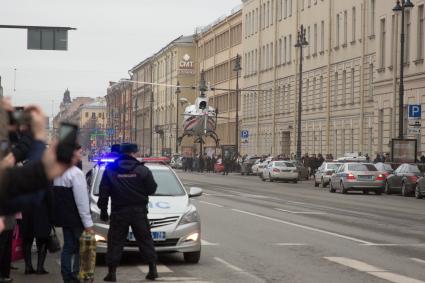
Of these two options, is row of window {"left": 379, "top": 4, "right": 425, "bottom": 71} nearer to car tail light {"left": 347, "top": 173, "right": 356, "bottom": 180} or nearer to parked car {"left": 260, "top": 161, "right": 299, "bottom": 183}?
parked car {"left": 260, "top": 161, "right": 299, "bottom": 183}

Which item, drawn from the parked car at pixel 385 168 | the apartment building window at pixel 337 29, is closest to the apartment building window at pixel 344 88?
the apartment building window at pixel 337 29

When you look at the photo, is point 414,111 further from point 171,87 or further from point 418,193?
point 171,87

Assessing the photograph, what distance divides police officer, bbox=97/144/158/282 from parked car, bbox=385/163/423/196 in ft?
88.8

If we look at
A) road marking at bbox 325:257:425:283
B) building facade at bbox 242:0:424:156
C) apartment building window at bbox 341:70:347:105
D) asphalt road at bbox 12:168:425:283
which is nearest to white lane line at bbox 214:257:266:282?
asphalt road at bbox 12:168:425:283

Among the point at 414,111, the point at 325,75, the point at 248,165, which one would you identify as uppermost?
the point at 325,75

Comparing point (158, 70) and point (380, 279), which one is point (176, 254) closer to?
point (380, 279)

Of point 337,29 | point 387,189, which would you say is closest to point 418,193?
point 387,189

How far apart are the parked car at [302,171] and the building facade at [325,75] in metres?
3.82

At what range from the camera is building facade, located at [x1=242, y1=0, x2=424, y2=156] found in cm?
5541

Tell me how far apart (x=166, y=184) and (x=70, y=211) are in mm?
3884

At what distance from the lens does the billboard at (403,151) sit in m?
43.5

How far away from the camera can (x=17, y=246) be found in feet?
44.0

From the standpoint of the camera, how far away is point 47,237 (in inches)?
465

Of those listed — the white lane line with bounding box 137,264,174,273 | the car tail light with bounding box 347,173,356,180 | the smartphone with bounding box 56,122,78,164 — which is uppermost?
the smartphone with bounding box 56,122,78,164
